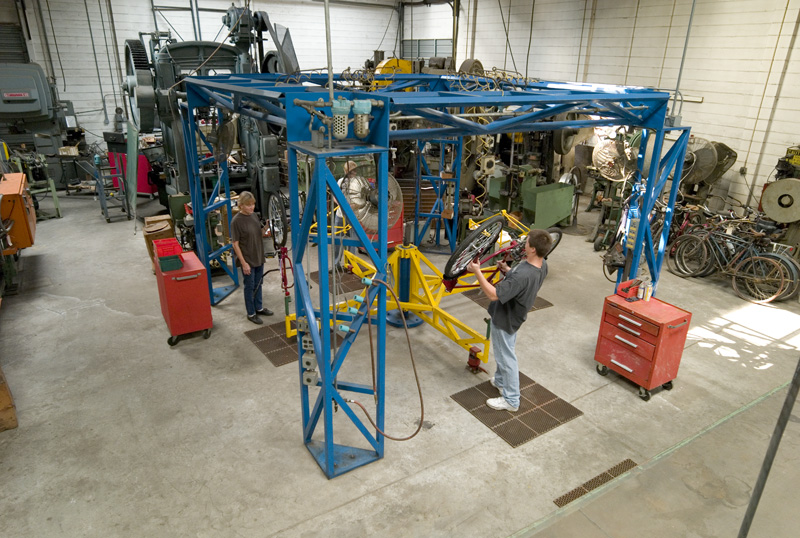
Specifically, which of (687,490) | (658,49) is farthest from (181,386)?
(658,49)

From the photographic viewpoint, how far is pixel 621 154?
26.9 feet

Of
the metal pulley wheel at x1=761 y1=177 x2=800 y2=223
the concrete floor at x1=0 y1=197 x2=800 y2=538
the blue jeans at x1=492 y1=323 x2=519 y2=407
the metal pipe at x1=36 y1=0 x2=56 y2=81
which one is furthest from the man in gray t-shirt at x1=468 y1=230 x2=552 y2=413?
the metal pipe at x1=36 y1=0 x2=56 y2=81

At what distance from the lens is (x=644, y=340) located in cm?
532

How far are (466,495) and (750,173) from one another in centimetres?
885

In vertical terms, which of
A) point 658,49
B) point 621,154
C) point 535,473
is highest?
point 658,49

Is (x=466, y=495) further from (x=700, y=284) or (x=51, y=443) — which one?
(x=700, y=284)

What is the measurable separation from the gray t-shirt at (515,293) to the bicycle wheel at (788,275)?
5136 mm

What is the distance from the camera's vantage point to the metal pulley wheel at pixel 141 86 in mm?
9195

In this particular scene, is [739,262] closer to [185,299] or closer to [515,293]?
[515,293]

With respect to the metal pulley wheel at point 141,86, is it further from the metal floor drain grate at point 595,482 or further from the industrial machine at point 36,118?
the metal floor drain grate at point 595,482

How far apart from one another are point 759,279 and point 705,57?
503cm

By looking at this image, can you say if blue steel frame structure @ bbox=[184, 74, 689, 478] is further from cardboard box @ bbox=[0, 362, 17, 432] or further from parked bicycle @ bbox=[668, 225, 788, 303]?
cardboard box @ bbox=[0, 362, 17, 432]

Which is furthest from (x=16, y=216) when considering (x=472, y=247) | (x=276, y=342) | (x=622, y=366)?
(x=622, y=366)

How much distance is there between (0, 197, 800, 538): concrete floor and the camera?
379 cm
